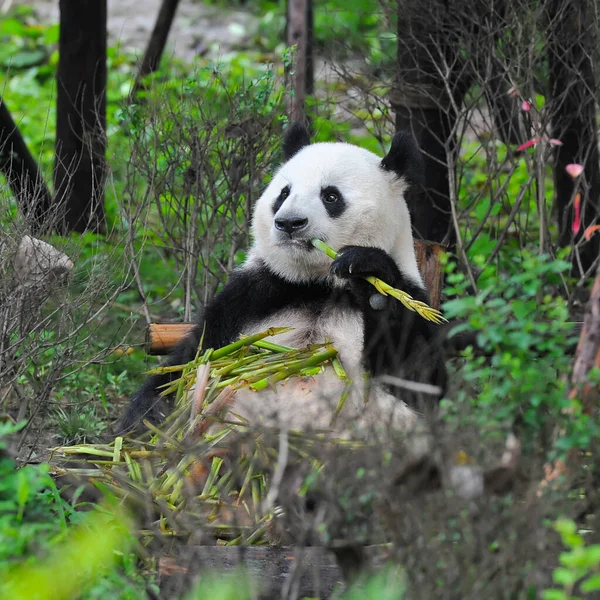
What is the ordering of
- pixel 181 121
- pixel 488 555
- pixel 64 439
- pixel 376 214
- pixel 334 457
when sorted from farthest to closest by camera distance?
pixel 181 121
pixel 64 439
pixel 376 214
pixel 334 457
pixel 488 555

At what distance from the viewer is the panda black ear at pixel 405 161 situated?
14.9ft

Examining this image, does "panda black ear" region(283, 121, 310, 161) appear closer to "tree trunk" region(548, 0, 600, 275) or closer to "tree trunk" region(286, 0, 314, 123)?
"tree trunk" region(286, 0, 314, 123)

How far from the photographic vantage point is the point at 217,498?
371cm

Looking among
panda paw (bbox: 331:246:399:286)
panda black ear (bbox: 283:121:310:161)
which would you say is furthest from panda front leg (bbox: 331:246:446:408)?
panda black ear (bbox: 283:121:310:161)

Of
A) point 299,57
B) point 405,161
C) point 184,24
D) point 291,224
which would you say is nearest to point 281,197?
point 291,224

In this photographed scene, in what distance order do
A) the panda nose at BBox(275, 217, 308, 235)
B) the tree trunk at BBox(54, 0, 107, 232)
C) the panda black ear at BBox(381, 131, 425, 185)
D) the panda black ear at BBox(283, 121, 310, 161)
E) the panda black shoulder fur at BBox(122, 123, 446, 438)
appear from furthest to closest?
the tree trunk at BBox(54, 0, 107, 232)
the panda black ear at BBox(283, 121, 310, 161)
the panda black ear at BBox(381, 131, 425, 185)
the panda nose at BBox(275, 217, 308, 235)
the panda black shoulder fur at BBox(122, 123, 446, 438)

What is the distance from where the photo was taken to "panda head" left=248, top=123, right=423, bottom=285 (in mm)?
4207

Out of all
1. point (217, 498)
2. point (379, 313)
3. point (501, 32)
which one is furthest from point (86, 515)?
point (501, 32)

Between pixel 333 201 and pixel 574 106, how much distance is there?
2.70 meters

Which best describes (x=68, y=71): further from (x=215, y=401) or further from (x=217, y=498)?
(x=217, y=498)

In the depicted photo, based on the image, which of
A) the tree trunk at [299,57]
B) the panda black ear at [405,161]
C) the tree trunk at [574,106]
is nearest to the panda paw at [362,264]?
the panda black ear at [405,161]

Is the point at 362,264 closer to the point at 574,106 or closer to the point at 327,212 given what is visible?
the point at 327,212

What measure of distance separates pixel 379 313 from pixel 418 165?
0.85 meters

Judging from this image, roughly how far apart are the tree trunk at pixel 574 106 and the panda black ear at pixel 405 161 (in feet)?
4.98
